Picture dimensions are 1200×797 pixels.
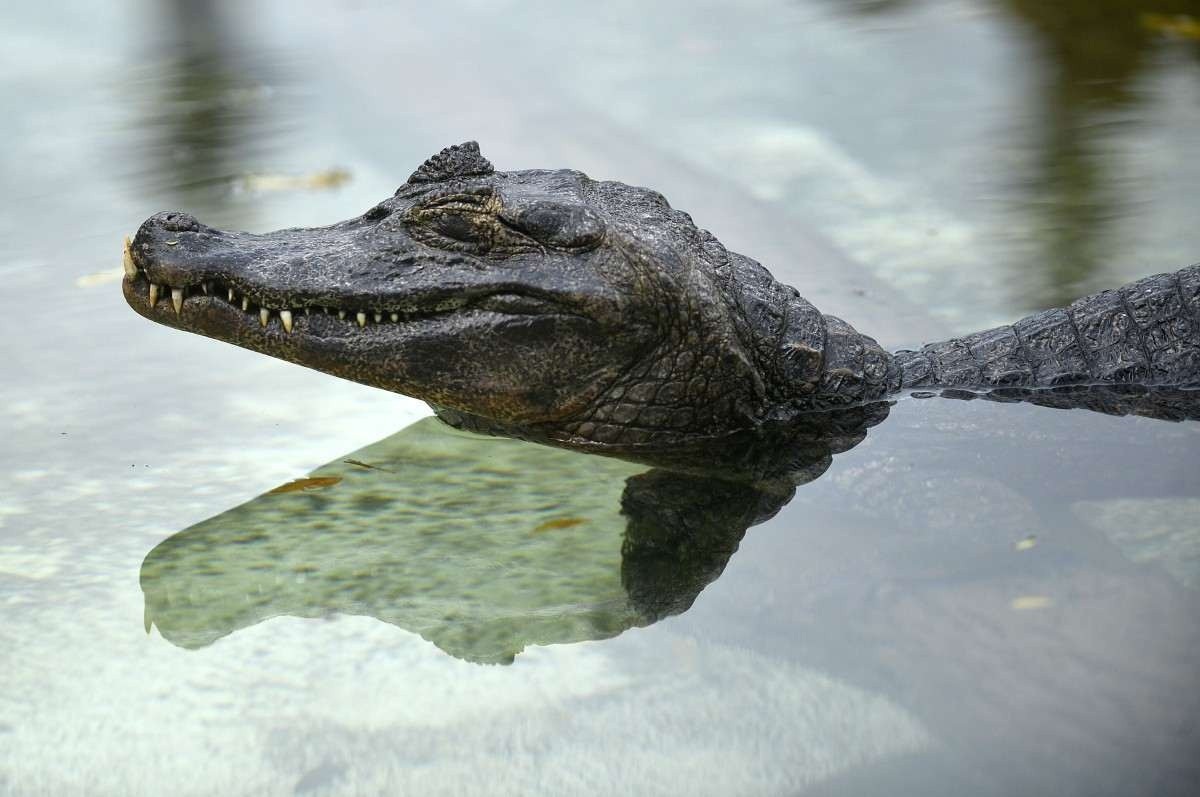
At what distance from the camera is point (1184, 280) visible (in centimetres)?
390

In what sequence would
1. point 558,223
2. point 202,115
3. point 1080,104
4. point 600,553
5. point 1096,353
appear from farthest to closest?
point 202,115
point 1080,104
point 1096,353
point 558,223
point 600,553

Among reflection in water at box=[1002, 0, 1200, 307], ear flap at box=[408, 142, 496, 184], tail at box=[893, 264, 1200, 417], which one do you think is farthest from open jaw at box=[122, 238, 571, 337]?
reflection in water at box=[1002, 0, 1200, 307]

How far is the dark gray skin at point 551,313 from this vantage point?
3.60 meters

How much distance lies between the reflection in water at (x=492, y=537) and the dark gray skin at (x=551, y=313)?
0.37ft

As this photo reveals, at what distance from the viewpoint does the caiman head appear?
359cm

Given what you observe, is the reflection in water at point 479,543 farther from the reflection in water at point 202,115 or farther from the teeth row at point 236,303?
the reflection in water at point 202,115

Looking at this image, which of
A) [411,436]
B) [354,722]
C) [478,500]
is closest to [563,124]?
[411,436]

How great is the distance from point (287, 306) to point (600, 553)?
110 centimetres

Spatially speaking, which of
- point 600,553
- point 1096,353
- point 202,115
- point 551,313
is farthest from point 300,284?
point 202,115

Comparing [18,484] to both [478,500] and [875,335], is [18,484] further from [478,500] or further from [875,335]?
[875,335]

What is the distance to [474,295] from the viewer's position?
11.8ft

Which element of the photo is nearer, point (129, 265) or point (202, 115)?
point (129, 265)

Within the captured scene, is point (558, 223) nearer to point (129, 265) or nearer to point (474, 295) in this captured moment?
point (474, 295)

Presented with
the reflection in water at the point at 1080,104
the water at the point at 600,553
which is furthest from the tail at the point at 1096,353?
the reflection in water at the point at 1080,104
